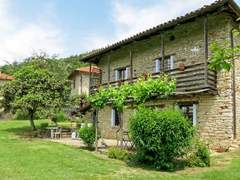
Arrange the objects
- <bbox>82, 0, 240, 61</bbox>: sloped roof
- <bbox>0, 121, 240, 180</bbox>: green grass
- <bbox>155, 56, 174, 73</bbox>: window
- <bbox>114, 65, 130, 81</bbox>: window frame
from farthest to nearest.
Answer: <bbox>114, 65, 130, 81</bbox>: window frame
<bbox>155, 56, 174, 73</bbox>: window
<bbox>82, 0, 240, 61</bbox>: sloped roof
<bbox>0, 121, 240, 180</bbox>: green grass

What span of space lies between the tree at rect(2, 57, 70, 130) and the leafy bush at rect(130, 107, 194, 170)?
493 inches

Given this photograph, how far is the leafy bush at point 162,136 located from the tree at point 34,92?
1252cm

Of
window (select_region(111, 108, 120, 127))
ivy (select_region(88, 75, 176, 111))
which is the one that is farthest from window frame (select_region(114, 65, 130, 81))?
ivy (select_region(88, 75, 176, 111))

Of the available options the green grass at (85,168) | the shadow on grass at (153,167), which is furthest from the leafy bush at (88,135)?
the shadow on grass at (153,167)

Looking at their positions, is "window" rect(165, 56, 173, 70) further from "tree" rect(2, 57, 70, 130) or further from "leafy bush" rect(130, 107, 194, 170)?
"tree" rect(2, 57, 70, 130)

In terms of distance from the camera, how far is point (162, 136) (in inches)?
447

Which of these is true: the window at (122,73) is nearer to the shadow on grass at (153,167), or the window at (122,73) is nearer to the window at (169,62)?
the window at (169,62)

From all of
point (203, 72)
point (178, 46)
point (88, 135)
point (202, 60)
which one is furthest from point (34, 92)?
point (203, 72)

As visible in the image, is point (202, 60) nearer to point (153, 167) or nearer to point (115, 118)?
point (153, 167)

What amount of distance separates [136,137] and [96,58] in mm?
14625

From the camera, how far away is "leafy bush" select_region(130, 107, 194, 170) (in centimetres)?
1134

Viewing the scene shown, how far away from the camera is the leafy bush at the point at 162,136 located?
1134cm

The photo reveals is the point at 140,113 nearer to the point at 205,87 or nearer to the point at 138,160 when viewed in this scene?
the point at 138,160

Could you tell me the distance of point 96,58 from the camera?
25.8 metres
